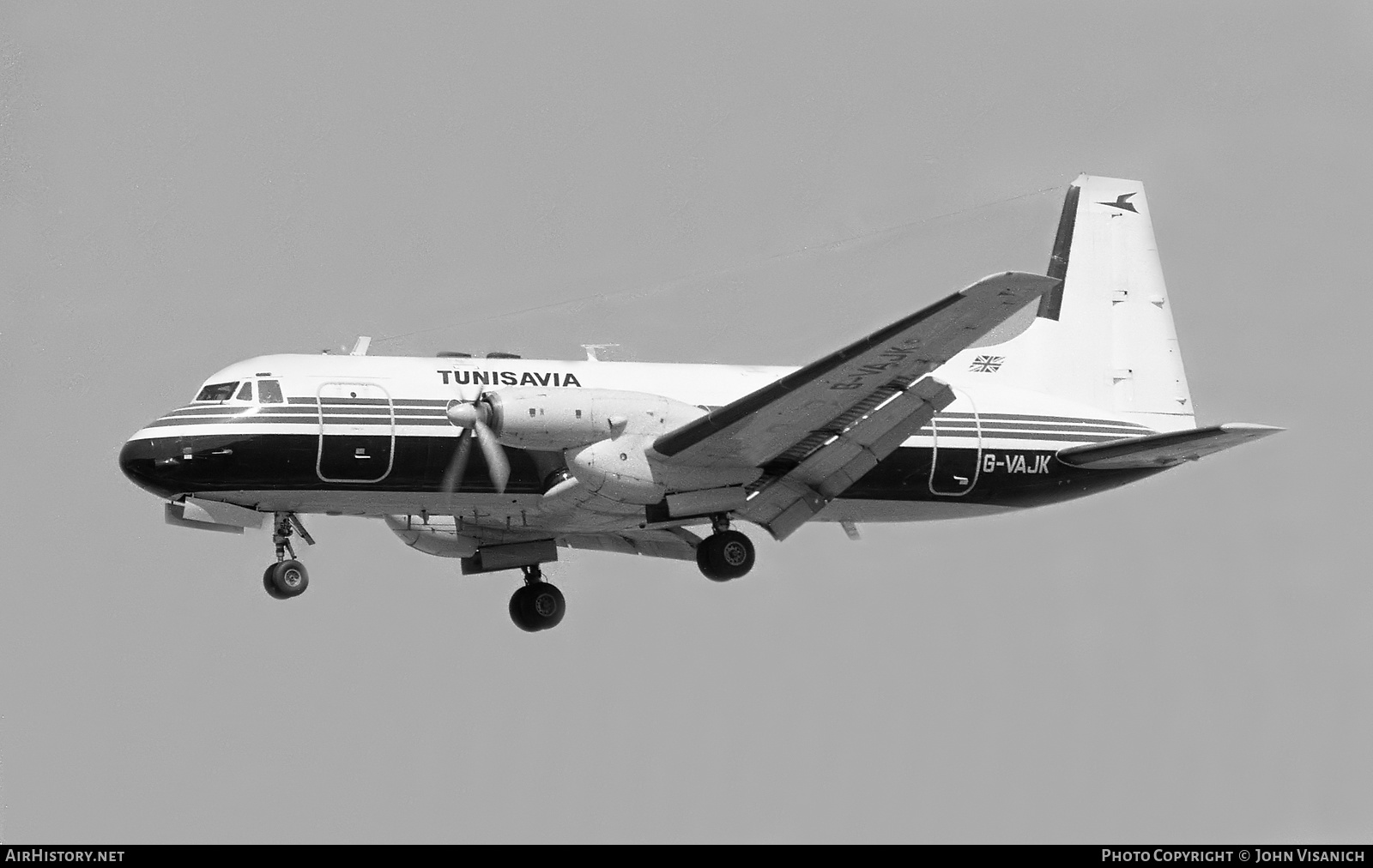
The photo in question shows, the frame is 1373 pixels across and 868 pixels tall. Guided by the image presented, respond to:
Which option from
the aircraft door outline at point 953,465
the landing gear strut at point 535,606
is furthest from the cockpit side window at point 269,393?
the aircraft door outline at point 953,465

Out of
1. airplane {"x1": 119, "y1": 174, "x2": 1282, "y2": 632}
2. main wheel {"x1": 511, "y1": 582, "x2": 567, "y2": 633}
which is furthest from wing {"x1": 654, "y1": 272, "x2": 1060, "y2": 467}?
main wheel {"x1": 511, "y1": 582, "x2": 567, "y2": 633}

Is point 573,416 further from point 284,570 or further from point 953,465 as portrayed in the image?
point 953,465

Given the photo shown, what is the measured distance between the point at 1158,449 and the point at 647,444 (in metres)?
6.56

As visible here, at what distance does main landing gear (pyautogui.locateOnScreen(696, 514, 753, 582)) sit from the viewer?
77.6 feet

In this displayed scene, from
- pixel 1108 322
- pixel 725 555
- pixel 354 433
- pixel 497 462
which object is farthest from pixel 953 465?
pixel 354 433

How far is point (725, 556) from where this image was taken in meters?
23.6

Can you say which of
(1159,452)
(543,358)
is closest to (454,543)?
(543,358)

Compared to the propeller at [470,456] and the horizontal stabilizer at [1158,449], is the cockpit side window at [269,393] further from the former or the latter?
the horizontal stabilizer at [1158,449]

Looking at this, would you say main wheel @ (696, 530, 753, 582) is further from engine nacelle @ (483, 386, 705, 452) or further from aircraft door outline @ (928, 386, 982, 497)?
aircraft door outline @ (928, 386, 982, 497)

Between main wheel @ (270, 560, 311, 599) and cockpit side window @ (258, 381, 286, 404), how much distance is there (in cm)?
196

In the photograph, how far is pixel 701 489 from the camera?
930 inches
